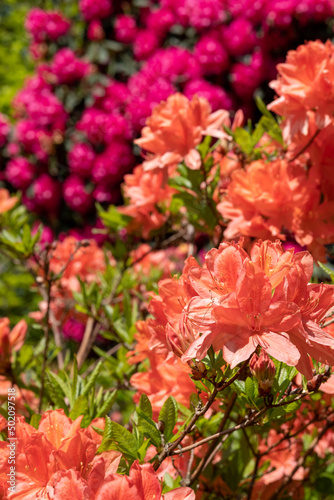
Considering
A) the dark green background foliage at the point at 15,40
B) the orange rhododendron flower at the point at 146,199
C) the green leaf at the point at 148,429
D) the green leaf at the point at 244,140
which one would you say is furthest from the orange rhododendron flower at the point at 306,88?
the dark green background foliage at the point at 15,40

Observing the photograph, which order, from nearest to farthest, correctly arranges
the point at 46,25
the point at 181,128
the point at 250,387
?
the point at 250,387 < the point at 181,128 < the point at 46,25

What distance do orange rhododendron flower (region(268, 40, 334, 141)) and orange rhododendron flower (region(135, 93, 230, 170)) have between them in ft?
0.45

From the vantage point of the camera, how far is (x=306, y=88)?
0.90 meters

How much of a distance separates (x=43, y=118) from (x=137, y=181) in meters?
2.20

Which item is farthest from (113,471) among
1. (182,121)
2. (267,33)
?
(267,33)

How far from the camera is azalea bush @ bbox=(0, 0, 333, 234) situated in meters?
2.79

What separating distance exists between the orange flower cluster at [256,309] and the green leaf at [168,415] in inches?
3.6

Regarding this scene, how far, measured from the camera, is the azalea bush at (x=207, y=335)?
55 cm

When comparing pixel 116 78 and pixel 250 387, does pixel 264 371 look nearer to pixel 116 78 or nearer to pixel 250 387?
pixel 250 387

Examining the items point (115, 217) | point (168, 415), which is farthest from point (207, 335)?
point (115, 217)

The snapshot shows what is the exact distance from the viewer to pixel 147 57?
3.22 metres

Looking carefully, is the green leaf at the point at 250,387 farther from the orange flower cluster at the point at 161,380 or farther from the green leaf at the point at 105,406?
the green leaf at the point at 105,406

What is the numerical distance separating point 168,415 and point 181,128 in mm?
585

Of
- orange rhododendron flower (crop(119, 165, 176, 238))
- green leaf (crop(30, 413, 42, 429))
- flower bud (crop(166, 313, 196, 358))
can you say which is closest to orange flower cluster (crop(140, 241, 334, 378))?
flower bud (crop(166, 313, 196, 358))
